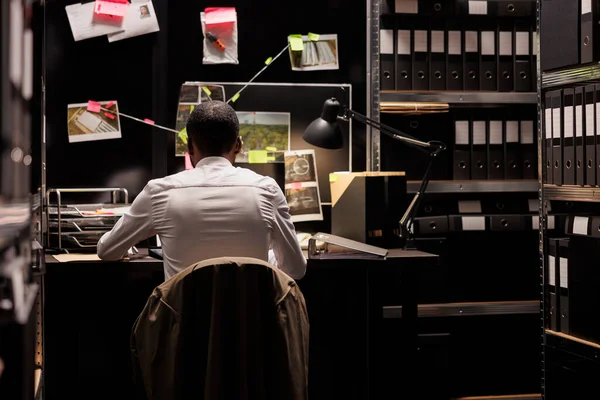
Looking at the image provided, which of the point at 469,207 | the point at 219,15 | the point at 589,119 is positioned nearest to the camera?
the point at 589,119

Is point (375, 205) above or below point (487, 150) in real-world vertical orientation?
below

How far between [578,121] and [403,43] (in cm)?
84

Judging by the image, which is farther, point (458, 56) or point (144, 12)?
point (458, 56)

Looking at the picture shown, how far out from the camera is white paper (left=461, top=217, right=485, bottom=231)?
10.7ft

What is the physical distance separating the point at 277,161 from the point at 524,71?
1168 millimetres

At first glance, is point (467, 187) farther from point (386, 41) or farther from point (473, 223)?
point (386, 41)

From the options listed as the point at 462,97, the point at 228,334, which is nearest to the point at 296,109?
the point at 462,97

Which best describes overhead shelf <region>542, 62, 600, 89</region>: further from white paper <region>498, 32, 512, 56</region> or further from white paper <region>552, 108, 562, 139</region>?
white paper <region>498, 32, 512, 56</region>

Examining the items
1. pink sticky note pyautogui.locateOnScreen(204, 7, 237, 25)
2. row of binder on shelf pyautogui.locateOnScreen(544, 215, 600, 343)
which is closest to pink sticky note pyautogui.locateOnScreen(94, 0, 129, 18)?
pink sticky note pyautogui.locateOnScreen(204, 7, 237, 25)

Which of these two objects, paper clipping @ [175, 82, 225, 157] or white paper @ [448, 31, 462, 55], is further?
white paper @ [448, 31, 462, 55]

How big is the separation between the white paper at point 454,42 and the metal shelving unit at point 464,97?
0.62 ft

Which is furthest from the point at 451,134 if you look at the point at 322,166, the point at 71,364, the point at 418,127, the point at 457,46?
the point at 71,364

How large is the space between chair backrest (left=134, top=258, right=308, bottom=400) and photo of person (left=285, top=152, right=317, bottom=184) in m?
1.56

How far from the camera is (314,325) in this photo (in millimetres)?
3182
